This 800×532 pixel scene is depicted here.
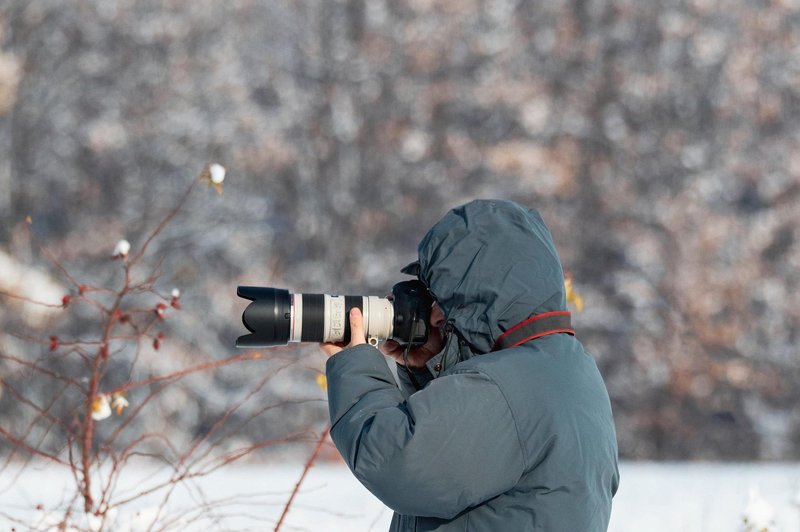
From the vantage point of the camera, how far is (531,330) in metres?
1.77

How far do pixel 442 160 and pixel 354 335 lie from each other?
442 inches

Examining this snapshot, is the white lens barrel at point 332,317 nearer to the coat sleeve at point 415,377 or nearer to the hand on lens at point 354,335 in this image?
the hand on lens at point 354,335

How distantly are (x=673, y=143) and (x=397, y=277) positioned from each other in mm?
3862

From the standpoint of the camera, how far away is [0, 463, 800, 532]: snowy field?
13.9 ft

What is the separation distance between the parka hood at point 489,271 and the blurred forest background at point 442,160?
410 inches

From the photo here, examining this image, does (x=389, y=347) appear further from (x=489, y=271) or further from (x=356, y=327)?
(x=489, y=271)

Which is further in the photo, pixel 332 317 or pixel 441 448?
pixel 332 317

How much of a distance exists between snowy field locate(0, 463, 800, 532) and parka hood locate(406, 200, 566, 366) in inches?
71.1

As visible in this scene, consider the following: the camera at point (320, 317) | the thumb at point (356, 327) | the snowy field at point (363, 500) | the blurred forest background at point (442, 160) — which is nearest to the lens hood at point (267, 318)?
the camera at point (320, 317)

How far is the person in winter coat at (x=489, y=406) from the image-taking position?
5.33 ft

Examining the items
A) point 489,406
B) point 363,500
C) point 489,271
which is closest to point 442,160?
point 363,500

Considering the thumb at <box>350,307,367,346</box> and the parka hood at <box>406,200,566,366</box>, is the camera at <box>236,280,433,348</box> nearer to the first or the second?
the thumb at <box>350,307,367,346</box>

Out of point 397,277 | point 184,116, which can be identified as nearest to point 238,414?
point 397,277

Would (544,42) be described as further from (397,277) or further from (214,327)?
(214,327)
